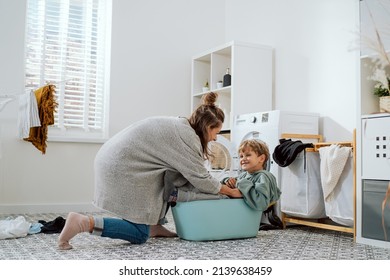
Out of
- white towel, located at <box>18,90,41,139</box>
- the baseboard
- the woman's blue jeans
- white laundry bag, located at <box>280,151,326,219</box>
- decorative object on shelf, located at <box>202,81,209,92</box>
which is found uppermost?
decorative object on shelf, located at <box>202,81,209,92</box>

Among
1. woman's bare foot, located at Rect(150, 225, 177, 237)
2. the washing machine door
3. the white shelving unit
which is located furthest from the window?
the white shelving unit

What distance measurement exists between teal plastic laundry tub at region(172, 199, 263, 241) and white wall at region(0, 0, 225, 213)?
1966mm

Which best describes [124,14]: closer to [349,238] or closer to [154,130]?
[154,130]

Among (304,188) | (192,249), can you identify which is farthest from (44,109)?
(304,188)

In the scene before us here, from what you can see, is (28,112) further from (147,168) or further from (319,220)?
(319,220)

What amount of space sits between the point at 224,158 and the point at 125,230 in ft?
5.97

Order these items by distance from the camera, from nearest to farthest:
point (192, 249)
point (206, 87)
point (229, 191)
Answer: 1. point (192, 249)
2. point (229, 191)
3. point (206, 87)

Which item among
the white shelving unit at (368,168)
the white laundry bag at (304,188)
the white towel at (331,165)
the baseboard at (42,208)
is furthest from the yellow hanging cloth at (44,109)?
the white shelving unit at (368,168)

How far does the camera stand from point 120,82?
4402 millimetres

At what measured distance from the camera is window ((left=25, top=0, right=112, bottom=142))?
4.17 m

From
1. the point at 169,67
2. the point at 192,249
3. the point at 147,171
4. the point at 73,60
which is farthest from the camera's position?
the point at 169,67

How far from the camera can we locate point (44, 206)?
156 inches

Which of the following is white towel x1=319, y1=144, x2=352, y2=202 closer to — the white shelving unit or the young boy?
the white shelving unit
